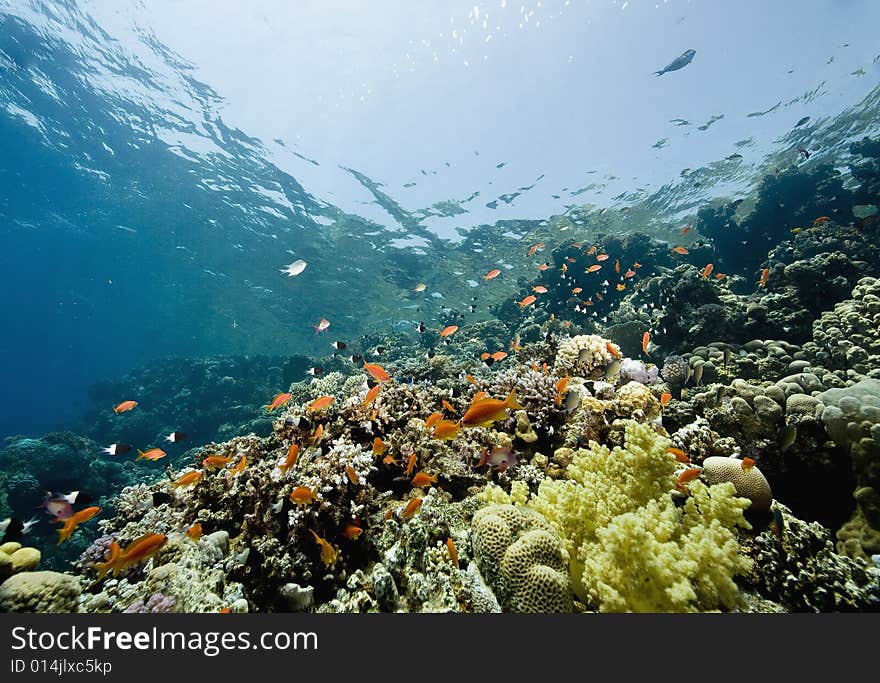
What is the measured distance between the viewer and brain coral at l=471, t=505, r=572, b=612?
2668 mm

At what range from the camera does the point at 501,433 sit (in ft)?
18.5

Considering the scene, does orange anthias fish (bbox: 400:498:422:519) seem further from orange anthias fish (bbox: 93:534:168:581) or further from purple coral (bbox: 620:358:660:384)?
purple coral (bbox: 620:358:660:384)

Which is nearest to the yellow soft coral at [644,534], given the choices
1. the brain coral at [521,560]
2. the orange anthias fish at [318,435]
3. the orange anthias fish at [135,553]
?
the brain coral at [521,560]

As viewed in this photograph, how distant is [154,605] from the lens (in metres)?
2.67

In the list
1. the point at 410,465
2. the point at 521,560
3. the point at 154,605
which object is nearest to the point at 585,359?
the point at 410,465

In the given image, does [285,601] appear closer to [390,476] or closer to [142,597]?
[142,597]

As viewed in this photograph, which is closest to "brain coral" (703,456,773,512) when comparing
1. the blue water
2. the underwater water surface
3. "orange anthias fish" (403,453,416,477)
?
the underwater water surface

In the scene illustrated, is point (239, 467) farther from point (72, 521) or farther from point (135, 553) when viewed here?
point (72, 521)

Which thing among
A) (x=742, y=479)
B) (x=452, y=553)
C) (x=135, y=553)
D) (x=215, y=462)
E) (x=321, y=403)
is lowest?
(x=742, y=479)

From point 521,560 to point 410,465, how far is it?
6.76ft

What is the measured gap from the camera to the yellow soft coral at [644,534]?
8.00ft

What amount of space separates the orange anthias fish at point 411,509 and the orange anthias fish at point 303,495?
94 cm

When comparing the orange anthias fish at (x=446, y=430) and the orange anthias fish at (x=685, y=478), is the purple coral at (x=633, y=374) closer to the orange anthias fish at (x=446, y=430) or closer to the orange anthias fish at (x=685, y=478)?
the orange anthias fish at (x=685, y=478)

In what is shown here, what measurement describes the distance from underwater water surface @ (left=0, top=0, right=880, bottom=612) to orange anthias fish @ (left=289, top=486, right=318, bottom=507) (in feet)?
0.15
